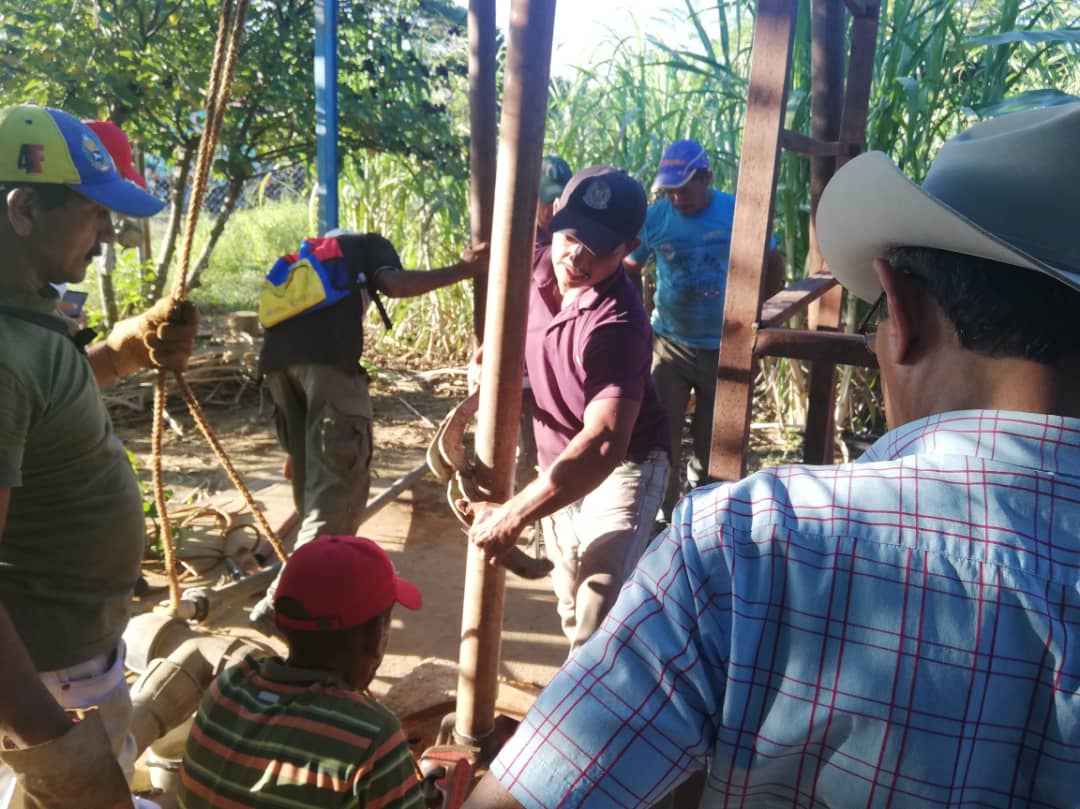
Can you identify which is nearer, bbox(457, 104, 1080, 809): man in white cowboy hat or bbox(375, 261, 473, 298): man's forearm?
bbox(457, 104, 1080, 809): man in white cowboy hat

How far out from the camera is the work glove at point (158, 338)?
221 cm

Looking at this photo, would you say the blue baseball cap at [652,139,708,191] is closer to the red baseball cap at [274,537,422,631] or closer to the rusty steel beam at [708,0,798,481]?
the rusty steel beam at [708,0,798,481]

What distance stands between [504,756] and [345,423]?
9.87ft

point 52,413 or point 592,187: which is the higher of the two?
point 592,187

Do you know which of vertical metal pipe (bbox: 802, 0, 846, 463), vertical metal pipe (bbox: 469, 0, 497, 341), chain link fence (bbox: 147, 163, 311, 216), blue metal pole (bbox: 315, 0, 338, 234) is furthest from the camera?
chain link fence (bbox: 147, 163, 311, 216)

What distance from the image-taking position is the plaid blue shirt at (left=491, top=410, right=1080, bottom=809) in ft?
2.35

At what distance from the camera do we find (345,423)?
3.72 metres

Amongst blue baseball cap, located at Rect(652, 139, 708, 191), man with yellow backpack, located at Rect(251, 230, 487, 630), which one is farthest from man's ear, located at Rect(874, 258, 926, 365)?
blue baseball cap, located at Rect(652, 139, 708, 191)

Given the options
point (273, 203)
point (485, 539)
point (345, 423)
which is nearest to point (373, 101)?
point (345, 423)

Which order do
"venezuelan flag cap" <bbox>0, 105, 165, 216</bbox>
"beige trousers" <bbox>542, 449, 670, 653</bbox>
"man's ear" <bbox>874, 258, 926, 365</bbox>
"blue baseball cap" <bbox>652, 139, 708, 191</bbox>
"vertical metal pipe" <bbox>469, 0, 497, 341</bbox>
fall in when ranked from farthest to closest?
"blue baseball cap" <bbox>652, 139, 708, 191</bbox>
"beige trousers" <bbox>542, 449, 670, 653</bbox>
"vertical metal pipe" <bbox>469, 0, 497, 341</bbox>
"venezuelan flag cap" <bbox>0, 105, 165, 216</bbox>
"man's ear" <bbox>874, 258, 926, 365</bbox>

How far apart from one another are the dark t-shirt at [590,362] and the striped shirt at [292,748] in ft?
3.59

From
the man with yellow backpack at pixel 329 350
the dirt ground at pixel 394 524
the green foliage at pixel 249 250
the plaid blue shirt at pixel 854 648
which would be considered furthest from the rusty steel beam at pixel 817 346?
the green foliage at pixel 249 250

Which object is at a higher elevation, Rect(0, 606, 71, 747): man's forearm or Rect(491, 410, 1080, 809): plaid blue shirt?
Rect(491, 410, 1080, 809): plaid blue shirt

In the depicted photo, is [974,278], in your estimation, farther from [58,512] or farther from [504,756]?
[58,512]
